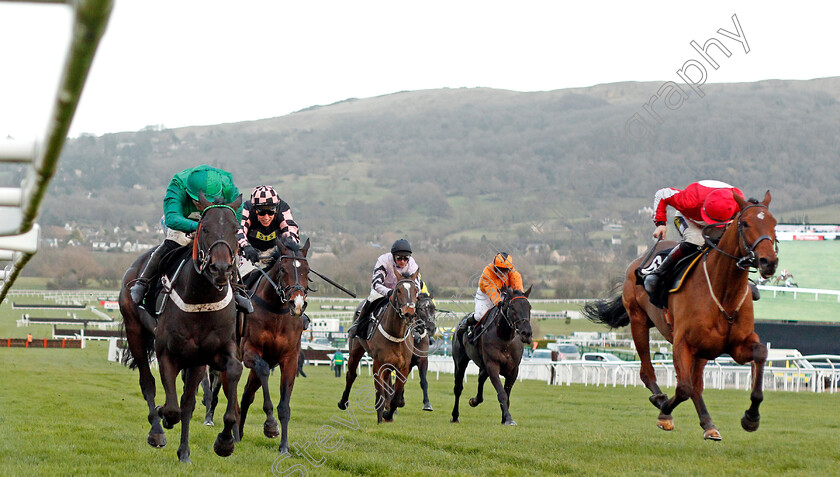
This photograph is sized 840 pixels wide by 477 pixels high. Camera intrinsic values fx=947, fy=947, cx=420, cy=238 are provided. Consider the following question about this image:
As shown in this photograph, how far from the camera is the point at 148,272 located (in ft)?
29.8

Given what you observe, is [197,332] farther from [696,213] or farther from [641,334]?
[641,334]

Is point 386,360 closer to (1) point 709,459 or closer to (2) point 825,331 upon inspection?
(1) point 709,459

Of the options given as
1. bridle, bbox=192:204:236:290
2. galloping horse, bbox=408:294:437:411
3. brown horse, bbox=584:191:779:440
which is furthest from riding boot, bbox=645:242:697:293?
galloping horse, bbox=408:294:437:411

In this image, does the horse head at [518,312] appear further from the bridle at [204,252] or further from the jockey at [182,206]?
the bridle at [204,252]

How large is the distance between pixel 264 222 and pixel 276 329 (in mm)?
1356

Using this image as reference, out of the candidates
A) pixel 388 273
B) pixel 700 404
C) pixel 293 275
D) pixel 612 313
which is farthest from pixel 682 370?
pixel 388 273

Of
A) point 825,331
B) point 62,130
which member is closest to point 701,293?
point 62,130

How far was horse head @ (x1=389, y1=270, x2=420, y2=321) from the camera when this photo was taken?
43.1 feet

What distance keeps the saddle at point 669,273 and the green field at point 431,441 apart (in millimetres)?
1647

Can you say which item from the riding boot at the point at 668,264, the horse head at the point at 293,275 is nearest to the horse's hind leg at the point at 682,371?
the riding boot at the point at 668,264

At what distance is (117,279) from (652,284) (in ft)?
308

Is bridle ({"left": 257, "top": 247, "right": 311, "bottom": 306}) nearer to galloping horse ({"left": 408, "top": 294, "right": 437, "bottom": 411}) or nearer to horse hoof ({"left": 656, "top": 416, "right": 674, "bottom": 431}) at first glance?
horse hoof ({"left": 656, "top": 416, "right": 674, "bottom": 431})

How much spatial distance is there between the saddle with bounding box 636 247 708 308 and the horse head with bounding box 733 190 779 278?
931 mm

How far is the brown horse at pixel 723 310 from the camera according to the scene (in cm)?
861
